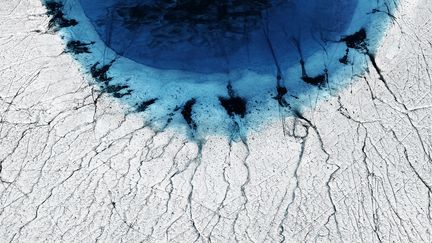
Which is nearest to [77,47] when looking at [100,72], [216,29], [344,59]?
[100,72]

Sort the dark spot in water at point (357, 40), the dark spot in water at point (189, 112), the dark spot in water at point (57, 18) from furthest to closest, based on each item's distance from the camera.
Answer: the dark spot in water at point (57, 18)
the dark spot in water at point (357, 40)
the dark spot in water at point (189, 112)

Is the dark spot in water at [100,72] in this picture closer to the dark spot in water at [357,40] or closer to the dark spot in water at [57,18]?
the dark spot in water at [57,18]

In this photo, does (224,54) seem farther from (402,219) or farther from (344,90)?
(402,219)

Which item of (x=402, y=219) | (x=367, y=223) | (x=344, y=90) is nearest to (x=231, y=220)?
(x=367, y=223)

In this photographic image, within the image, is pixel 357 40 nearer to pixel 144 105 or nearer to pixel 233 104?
pixel 233 104

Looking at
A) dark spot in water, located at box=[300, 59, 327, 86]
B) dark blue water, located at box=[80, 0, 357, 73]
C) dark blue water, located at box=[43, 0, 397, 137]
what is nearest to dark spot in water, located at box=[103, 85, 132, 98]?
dark blue water, located at box=[43, 0, 397, 137]

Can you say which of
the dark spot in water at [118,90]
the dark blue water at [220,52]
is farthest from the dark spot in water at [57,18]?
the dark spot in water at [118,90]

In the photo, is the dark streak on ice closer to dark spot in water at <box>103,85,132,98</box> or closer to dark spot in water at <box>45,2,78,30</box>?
dark spot in water at <box>103,85,132,98</box>
